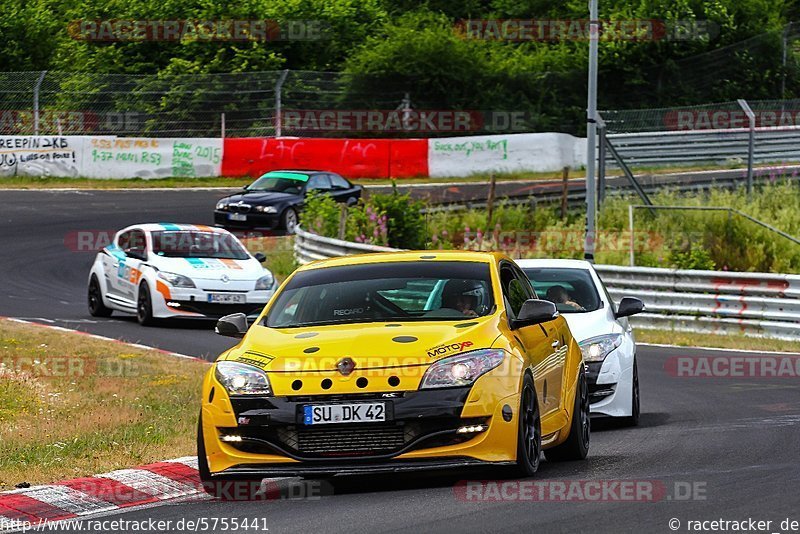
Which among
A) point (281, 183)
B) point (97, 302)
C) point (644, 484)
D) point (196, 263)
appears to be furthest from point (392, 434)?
point (281, 183)

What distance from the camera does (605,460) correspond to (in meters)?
10.4

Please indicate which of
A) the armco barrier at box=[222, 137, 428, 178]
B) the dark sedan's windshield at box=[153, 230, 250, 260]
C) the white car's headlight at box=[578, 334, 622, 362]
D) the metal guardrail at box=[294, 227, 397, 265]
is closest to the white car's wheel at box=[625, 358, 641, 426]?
the white car's headlight at box=[578, 334, 622, 362]

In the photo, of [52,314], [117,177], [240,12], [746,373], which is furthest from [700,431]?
[240,12]

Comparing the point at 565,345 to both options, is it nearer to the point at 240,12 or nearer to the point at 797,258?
the point at 797,258

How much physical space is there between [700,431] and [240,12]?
43284mm

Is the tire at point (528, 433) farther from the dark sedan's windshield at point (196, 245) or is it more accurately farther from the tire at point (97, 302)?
the tire at point (97, 302)

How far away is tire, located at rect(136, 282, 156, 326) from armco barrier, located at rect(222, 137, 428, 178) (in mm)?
21045

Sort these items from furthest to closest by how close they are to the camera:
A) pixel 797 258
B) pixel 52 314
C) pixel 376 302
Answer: pixel 797 258
pixel 52 314
pixel 376 302

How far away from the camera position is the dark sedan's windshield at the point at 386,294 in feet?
32.0

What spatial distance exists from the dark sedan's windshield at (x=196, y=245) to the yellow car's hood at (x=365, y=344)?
13.1 meters

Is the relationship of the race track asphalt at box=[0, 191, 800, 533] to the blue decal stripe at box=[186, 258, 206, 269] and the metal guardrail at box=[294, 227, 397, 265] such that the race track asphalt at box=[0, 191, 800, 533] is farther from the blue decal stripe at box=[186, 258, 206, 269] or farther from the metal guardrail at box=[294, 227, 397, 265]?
the metal guardrail at box=[294, 227, 397, 265]

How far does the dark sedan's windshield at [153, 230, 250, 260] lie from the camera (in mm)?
22375

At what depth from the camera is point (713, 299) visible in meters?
23.8

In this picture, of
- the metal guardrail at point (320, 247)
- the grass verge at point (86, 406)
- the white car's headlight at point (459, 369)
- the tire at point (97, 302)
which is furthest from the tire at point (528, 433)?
the metal guardrail at point (320, 247)
